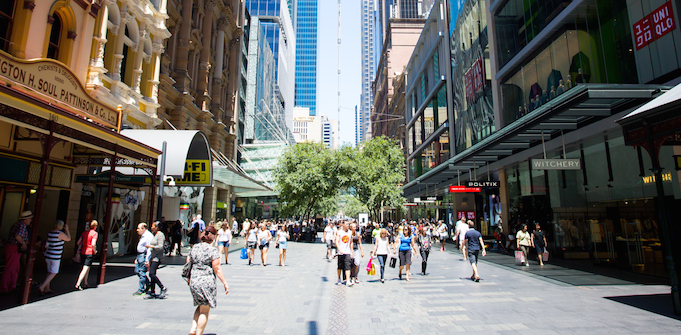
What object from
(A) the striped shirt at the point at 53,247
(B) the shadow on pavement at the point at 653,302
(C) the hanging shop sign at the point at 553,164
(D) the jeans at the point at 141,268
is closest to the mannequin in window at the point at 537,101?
(C) the hanging shop sign at the point at 553,164

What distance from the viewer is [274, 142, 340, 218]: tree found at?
92.5 ft

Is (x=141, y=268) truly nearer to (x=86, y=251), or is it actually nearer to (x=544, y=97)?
(x=86, y=251)

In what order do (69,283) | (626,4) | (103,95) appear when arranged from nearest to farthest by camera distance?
(69,283) < (626,4) < (103,95)

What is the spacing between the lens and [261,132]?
57.8 meters

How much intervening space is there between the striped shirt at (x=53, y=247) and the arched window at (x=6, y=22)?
6369 millimetres

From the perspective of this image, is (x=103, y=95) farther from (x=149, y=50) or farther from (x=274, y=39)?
(x=274, y=39)

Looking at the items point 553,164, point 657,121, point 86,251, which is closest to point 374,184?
point 553,164

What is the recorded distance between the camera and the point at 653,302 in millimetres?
7953

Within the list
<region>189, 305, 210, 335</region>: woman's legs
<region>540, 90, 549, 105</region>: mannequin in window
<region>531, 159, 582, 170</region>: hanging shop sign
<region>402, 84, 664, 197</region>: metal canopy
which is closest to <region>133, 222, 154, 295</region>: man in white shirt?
<region>189, 305, 210, 335</region>: woman's legs

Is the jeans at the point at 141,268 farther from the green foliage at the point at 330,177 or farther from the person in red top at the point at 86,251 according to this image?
the green foliage at the point at 330,177

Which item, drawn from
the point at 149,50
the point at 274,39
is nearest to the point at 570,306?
the point at 149,50

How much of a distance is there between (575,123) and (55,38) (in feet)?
61.3

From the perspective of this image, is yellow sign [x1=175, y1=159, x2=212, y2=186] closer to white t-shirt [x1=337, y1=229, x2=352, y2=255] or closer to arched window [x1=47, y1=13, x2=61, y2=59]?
arched window [x1=47, y1=13, x2=61, y2=59]

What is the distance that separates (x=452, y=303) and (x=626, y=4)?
11.4m
